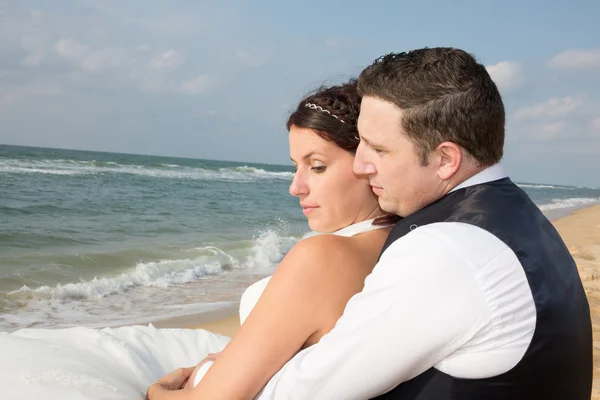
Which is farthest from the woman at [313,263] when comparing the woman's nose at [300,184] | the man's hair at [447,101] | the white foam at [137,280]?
the white foam at [137,280]

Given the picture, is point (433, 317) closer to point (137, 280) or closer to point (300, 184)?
point (300, 184)

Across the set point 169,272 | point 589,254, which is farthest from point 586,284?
point 169,272

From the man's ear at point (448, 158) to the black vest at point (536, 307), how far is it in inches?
3.7

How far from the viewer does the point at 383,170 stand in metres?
2.03

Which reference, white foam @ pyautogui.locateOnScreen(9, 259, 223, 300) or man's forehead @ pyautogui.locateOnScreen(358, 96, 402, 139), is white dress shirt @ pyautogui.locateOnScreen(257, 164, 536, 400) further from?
white foam @ pyautogui.locateOnScreen(9, 259, 223, 300)

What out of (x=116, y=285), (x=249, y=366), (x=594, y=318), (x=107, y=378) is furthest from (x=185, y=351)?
(x=116, y=285)

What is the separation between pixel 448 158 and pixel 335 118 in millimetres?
641

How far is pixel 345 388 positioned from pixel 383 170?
0.74 m

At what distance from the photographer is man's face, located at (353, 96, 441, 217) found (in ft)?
6.35

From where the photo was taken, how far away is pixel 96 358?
2.72 m

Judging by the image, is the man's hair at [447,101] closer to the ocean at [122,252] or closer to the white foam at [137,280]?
the ocean at [122,252]

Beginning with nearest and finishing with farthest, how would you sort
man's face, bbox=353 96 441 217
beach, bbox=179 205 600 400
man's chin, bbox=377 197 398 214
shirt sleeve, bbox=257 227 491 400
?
shirt sleeve, bbox=257 227 491 400 → man's face, bbox=353 96 441 217 → man's chin, bbox=377 197 398 214 → beach, bbox=179 205 600 400

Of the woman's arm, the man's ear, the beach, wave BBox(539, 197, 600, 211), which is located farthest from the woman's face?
wave BBox(539, 197, 600, 211)

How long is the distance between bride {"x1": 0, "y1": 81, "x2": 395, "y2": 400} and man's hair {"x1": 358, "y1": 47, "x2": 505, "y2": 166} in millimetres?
505
